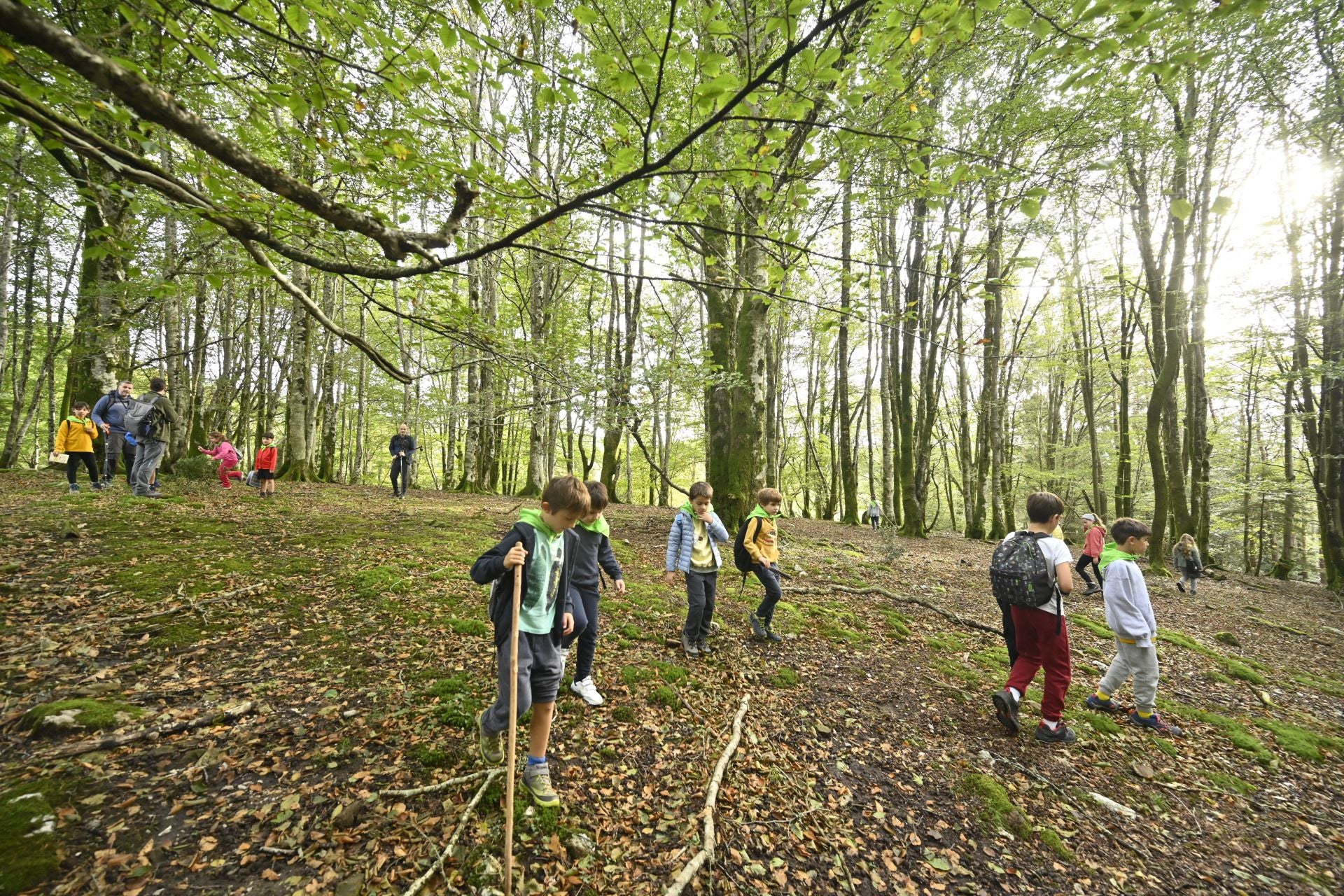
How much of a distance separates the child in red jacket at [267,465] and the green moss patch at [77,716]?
28.3 ft

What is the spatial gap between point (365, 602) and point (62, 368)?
29.5 metres

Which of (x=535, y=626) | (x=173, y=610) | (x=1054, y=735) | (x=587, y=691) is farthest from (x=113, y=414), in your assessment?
(x=1054, y=735)

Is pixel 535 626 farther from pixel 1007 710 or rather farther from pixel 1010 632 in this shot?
pixel 1010 632

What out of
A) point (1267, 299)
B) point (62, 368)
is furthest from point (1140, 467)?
point (62, 368)

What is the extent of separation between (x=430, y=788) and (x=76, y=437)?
Answer: 1084cm

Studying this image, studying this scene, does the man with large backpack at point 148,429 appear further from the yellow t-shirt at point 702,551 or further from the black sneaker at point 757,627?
the black sneaker at point 757,627

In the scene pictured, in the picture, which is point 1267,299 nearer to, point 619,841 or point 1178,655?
point 1178,655

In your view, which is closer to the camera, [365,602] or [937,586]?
[365,602]

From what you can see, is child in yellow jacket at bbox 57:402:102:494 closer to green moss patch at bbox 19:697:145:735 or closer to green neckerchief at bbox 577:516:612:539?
green moss patch at bbox 19:697:145:735

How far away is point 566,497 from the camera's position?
317 cm

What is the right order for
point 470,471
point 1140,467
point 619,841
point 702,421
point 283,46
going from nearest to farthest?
point 619,841 < point 283,46 < point 470,471 < point 1140,467 < point 702,421

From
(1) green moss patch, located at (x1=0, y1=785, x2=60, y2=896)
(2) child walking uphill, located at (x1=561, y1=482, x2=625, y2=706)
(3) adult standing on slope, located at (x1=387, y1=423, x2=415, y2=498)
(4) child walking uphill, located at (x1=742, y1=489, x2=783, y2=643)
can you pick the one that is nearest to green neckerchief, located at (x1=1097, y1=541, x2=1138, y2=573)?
(4) child walking uphill, located at (x1=742, y1=489, x2=783, y2=643)

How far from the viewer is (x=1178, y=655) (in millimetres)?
6801

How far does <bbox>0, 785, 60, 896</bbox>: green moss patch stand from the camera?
2.11 metres
